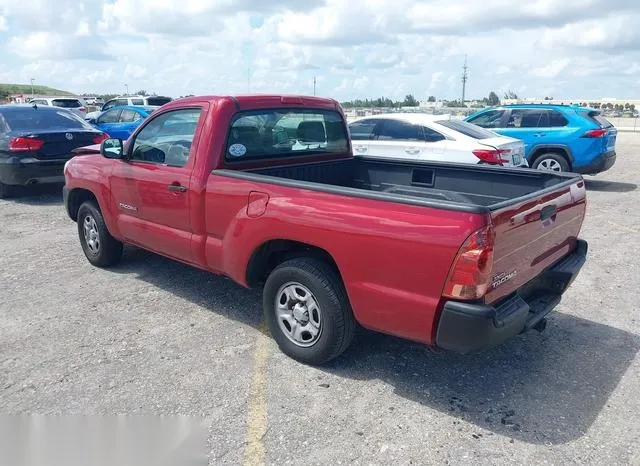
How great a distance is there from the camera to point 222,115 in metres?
4.31

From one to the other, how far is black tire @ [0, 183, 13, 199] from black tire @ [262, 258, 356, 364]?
8.08 m

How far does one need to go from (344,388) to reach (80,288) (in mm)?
3123

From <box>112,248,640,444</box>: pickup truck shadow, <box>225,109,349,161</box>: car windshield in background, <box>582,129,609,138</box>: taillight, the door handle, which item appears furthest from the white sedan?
the door handle

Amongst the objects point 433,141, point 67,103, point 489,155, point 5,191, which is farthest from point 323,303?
point 67,103

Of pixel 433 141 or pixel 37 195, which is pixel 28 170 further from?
pixel 433 141

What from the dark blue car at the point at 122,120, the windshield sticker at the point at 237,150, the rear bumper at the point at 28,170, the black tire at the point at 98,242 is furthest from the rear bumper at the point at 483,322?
the dark blue car at the point at 122,120

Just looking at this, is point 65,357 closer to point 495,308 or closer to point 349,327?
point 349,327

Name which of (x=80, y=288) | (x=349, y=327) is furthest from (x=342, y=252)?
(x=80, y=288)

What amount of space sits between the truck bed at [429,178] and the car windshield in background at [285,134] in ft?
0.54

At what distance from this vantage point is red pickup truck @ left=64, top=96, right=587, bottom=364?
3045mm

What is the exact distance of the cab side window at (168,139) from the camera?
4.55 metres

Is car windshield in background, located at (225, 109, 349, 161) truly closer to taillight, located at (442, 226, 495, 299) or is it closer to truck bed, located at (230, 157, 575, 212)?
truck bed, located at (230, 157, 575, 212)

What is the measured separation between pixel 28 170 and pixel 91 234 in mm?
4185

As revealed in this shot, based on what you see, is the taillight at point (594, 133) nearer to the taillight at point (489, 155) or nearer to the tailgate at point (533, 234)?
the taillight at point (489, 155)
